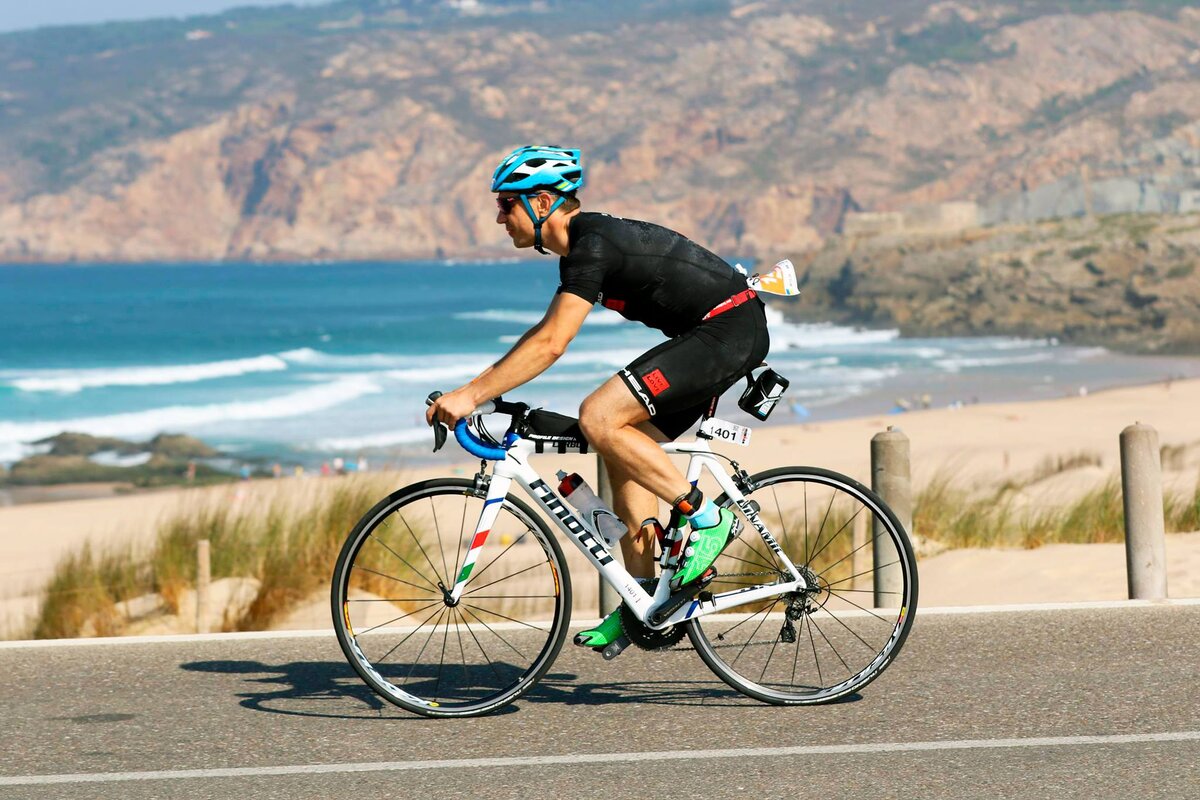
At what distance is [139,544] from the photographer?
9.61 m

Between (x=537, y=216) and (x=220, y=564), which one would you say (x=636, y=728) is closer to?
(x=537, y=216)

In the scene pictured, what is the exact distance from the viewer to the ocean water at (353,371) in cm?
3756

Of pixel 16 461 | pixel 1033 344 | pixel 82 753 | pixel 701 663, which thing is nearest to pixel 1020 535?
pixel 701 663

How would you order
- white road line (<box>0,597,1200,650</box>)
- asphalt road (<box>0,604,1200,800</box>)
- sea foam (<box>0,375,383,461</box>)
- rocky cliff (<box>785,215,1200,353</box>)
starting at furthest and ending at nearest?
rocky cliff (<box>785,215,1200,353</box>), sea foam (<box>0,375,383,461</box>), white road line (<box>0,597,1200,650</box>), asphalt road (<box>0,604,1200,800</box>)

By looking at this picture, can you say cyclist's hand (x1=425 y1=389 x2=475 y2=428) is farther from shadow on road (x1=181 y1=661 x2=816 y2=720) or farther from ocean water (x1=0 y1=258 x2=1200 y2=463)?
ocean water (x1=0 y1=258 x2=1200 y2=463)

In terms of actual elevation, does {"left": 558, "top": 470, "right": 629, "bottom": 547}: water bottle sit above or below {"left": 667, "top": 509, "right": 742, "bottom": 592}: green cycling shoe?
above

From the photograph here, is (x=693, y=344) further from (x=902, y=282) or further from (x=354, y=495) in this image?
(x=902, y=282)

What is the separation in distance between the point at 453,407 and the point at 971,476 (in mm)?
14128

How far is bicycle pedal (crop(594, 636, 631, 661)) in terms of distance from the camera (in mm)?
5219

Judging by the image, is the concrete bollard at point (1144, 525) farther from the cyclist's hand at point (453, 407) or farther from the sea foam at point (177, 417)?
the sea foam at point (177, 417)

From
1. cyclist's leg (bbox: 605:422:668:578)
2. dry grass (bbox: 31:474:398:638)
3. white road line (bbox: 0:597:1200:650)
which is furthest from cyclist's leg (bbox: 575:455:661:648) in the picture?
dry grass (bbox: 31:474:398:638)

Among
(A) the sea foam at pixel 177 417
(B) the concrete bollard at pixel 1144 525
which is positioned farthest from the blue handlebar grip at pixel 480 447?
(A) the sea foam at pixel 177 417

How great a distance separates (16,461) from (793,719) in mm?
30123

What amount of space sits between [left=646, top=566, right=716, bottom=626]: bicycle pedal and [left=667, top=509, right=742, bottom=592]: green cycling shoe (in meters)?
0.02
